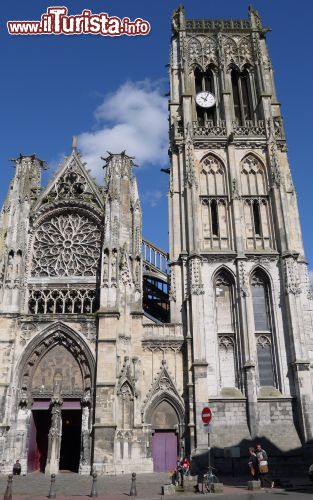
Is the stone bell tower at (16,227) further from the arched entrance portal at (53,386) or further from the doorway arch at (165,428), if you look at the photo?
the doorway arch at (165,428)

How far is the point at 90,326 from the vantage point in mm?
23719

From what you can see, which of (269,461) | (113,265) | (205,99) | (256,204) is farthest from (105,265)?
(205,99)

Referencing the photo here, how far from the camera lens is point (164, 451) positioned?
2295cm

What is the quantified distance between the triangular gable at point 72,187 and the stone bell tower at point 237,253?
4775 millimetres

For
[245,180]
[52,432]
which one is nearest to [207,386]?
[52,432]

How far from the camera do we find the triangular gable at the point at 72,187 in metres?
27.7

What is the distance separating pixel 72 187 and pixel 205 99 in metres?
11.4

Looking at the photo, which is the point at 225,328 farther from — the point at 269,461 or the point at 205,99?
the point at 205,99

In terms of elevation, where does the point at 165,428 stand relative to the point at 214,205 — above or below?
below

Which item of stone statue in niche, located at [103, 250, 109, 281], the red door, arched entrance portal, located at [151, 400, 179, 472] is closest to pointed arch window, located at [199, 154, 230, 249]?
stone statue in niche, located at [103, 250, 109, 281]

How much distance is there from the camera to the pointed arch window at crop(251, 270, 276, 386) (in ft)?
80.1

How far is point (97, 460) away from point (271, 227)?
51.5 feet

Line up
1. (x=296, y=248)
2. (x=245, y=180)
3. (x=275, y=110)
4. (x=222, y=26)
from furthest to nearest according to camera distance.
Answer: (x=222, y=26), (x=275, y=110), (x=245, y=180), (x=296, y=248)

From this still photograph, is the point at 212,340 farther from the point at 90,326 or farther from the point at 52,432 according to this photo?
the point at 52,432
